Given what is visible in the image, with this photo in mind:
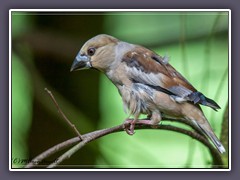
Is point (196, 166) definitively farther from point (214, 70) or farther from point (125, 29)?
point (125, 29)

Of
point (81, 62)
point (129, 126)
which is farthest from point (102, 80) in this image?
point (129, 126)

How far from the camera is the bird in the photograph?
3240 mm

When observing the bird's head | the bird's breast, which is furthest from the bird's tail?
the bird's head

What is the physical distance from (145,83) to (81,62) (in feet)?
1.01

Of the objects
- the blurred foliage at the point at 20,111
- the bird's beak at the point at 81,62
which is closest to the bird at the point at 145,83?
the bird's beak at the point at 81,62

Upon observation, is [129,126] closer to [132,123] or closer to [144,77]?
[132,123]

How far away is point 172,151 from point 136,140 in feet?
0.57

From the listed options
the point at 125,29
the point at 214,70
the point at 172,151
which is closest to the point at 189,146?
the point at 172,151

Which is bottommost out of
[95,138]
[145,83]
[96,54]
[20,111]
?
[95,138]

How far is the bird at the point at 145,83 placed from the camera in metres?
3.24

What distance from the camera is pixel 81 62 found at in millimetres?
3297

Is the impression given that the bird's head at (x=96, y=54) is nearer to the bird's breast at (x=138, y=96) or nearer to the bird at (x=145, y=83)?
the bird at (x=145, y=83)

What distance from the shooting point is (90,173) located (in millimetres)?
3344

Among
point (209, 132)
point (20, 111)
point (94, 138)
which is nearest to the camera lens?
point (94, 138)
